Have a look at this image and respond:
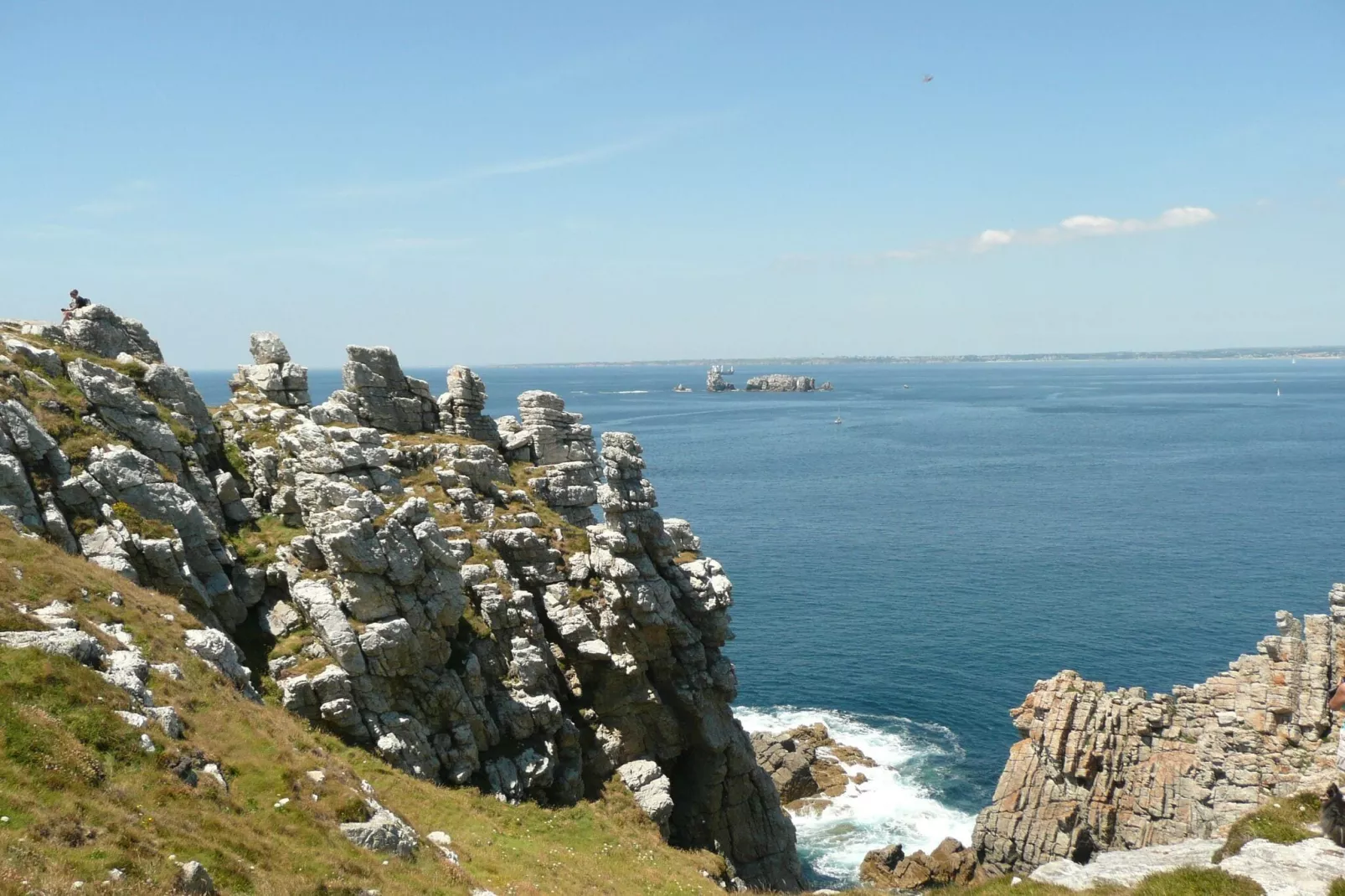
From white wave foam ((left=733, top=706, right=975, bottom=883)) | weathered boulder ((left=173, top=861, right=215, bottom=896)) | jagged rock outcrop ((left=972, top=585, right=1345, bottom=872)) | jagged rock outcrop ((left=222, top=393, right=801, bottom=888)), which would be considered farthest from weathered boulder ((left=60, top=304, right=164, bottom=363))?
jagged rock outcrop ((left=972, top=585, right=1345, bottom=872))

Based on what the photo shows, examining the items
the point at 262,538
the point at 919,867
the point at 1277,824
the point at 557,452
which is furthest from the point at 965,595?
the point at 1277,824

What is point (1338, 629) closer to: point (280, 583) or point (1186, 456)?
point (280, 583)

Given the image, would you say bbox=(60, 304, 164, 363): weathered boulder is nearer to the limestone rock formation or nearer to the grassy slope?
the grassy slope

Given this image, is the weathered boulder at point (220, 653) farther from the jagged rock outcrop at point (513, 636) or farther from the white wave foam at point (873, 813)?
the white wave foam at point (873, 813)

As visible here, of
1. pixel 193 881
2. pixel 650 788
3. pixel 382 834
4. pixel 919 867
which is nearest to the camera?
pixel 193 881

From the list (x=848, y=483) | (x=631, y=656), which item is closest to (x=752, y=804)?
(x=631, y=656)

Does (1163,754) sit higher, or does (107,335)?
(107,335)

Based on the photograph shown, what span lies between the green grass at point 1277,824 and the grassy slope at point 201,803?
2010 centimetres

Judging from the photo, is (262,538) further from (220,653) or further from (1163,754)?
(1163,754)

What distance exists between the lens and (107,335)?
160 feet

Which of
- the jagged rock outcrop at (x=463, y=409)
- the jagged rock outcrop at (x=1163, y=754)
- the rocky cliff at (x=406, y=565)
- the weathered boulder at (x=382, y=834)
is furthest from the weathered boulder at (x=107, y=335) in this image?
the jagged rock outcrop at (x=1163, y=754)

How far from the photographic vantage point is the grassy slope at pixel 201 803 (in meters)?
18.7

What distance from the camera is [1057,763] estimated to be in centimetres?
5250

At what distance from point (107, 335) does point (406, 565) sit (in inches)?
975
